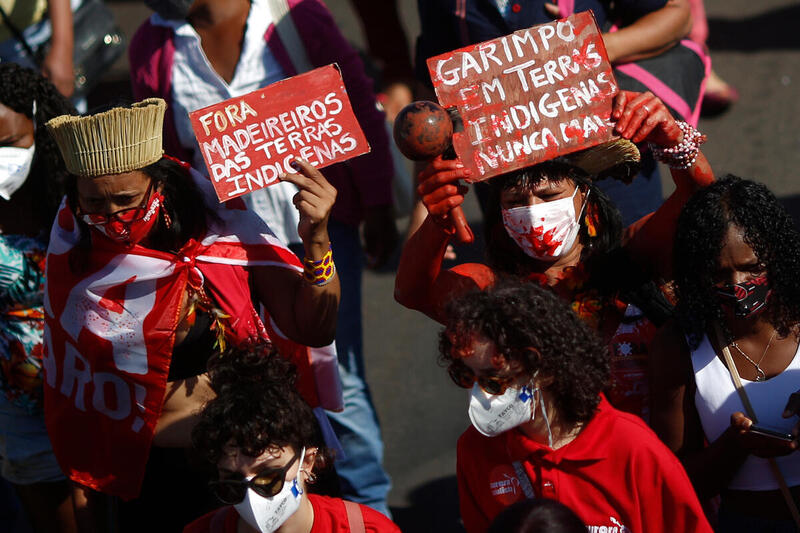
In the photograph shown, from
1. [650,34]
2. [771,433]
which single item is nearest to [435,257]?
[771,433]

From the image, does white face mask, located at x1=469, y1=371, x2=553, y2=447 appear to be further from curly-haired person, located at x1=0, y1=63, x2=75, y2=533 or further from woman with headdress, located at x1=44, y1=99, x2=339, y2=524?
curly-haired person, located at x1=0, y1=63, x2=75, y2=533

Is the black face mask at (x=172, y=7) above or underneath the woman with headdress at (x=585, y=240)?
above

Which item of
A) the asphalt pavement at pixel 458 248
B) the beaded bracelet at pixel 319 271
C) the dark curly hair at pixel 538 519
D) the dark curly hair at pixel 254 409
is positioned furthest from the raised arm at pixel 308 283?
the dark curly hair at pixel 538 519

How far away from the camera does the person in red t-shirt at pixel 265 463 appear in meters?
2.53

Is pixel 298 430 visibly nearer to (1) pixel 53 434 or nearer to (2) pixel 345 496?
(1) pixel 53 434

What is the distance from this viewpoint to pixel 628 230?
3.01 metres

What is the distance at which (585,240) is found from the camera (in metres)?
2.90

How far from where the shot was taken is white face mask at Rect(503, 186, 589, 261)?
2.78 metres

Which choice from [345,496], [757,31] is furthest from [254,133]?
[757,31]

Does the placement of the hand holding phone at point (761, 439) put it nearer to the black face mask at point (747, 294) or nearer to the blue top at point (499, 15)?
A: the black face mask at point (747, 294)

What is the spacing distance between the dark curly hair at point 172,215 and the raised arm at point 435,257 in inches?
24.9

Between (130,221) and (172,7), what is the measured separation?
110 cm

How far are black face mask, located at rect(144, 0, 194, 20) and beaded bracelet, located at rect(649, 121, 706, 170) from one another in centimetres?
177

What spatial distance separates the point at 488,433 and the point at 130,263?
1181mm
